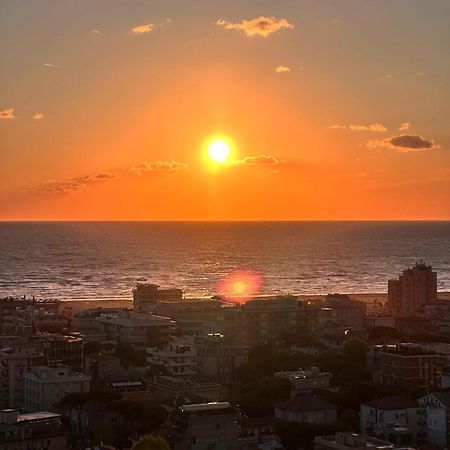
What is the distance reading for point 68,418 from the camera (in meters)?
48.4

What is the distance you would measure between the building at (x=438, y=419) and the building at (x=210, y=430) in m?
9.58

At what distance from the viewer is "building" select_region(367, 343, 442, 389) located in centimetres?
5966

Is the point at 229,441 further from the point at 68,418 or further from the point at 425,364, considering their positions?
the point at 425,364

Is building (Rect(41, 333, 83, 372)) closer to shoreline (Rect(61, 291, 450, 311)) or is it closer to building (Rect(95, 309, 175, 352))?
building (Rect(95, 309, 175, 352))

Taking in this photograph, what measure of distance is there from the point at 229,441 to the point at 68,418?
9.41 meters

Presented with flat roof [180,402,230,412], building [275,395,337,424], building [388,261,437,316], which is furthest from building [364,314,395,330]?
flat roof [180,402,230,412]

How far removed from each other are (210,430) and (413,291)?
2819 inches

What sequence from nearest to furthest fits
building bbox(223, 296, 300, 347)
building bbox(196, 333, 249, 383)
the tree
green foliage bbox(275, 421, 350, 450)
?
1. the tree
2. green foliage bbox(275, 421, 350, 450)
3. building bbox(196, 333, 249, 383)
4. building bbox(223, 296, 300, 347)

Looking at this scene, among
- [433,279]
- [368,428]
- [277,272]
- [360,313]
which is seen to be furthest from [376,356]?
[277,272]

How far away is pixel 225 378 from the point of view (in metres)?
63.4

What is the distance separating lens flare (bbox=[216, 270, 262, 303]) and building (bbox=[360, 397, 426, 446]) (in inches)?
2996

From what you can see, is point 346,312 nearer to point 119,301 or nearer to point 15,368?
point 119,301

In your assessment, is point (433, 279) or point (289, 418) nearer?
point (289, 418)

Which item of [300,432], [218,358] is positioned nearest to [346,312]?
[218,358]
